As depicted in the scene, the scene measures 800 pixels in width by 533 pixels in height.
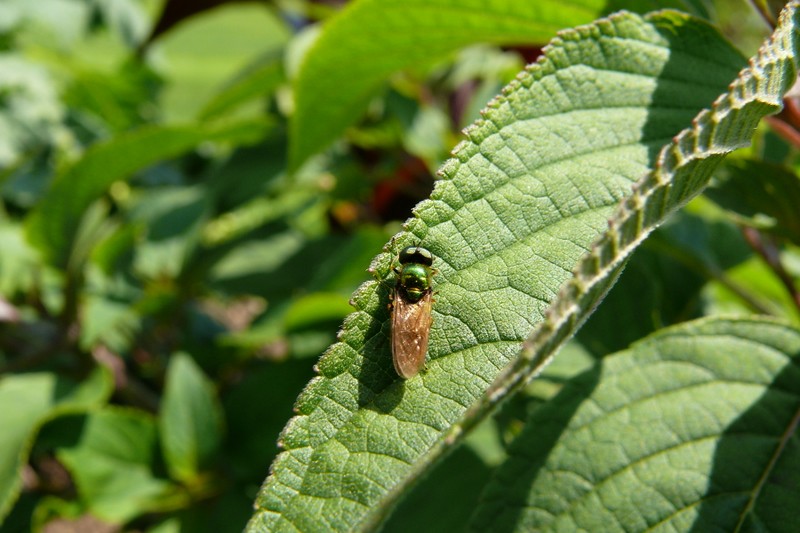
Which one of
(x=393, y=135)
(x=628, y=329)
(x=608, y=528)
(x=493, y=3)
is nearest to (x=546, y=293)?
(x=608, y=528)

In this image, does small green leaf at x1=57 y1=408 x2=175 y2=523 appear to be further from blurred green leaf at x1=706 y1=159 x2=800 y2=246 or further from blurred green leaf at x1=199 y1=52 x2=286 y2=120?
blurred green leaf at x1=706 y1=159 x2=800 y2=246

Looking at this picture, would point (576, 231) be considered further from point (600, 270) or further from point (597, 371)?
point (597, 371)

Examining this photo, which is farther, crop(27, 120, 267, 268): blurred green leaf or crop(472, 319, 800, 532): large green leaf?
crop(27, 120, 267, 268): blurred green leaf

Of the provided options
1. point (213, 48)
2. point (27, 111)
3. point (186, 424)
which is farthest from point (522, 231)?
point (213, 48)

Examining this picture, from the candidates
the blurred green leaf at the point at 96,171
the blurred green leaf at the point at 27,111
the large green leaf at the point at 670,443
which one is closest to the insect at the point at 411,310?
the large green leaf at the point at 670,443

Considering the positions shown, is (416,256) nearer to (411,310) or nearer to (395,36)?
(411,310)

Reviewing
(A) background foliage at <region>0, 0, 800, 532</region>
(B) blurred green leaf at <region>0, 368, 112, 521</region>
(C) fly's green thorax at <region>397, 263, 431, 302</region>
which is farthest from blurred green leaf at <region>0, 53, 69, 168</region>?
(C) fly's green thorax at <region>397, 263, 431, 302</region>
